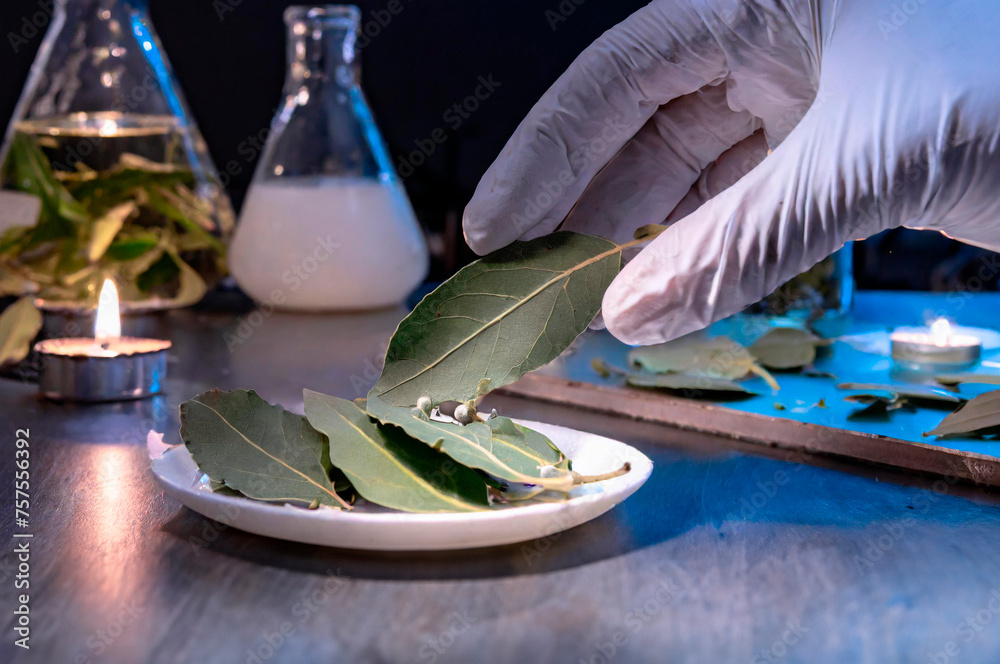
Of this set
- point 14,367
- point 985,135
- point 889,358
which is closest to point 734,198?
point 985,135

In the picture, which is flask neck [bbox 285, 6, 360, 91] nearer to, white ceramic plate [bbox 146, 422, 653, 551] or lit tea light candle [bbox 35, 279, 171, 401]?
lit tea light candle [bbox 35, 279, 171, 401]

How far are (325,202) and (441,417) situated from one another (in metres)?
0.51

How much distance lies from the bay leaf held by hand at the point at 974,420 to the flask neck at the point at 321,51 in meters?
0.75

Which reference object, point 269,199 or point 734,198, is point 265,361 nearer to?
point 269,199

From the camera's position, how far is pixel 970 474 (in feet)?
1.51

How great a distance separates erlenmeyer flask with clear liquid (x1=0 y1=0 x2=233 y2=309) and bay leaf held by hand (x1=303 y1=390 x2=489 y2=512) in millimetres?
615

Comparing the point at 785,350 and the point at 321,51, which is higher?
the point at 321,51

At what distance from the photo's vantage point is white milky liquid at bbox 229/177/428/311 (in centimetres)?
94

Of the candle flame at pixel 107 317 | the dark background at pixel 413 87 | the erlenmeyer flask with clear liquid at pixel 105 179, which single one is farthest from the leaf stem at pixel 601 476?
the dark background at pixel 413 87

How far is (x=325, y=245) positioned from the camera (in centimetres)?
93

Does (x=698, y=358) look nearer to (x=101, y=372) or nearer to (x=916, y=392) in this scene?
(x=916, y=392)

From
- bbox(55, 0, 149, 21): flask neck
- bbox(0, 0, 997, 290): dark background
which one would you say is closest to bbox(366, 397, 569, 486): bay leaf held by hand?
bbox(55, 0, 149, 21): flask neck

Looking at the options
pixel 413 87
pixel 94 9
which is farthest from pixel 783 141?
pixel 413 87

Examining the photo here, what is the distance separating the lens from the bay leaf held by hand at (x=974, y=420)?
0.48m
